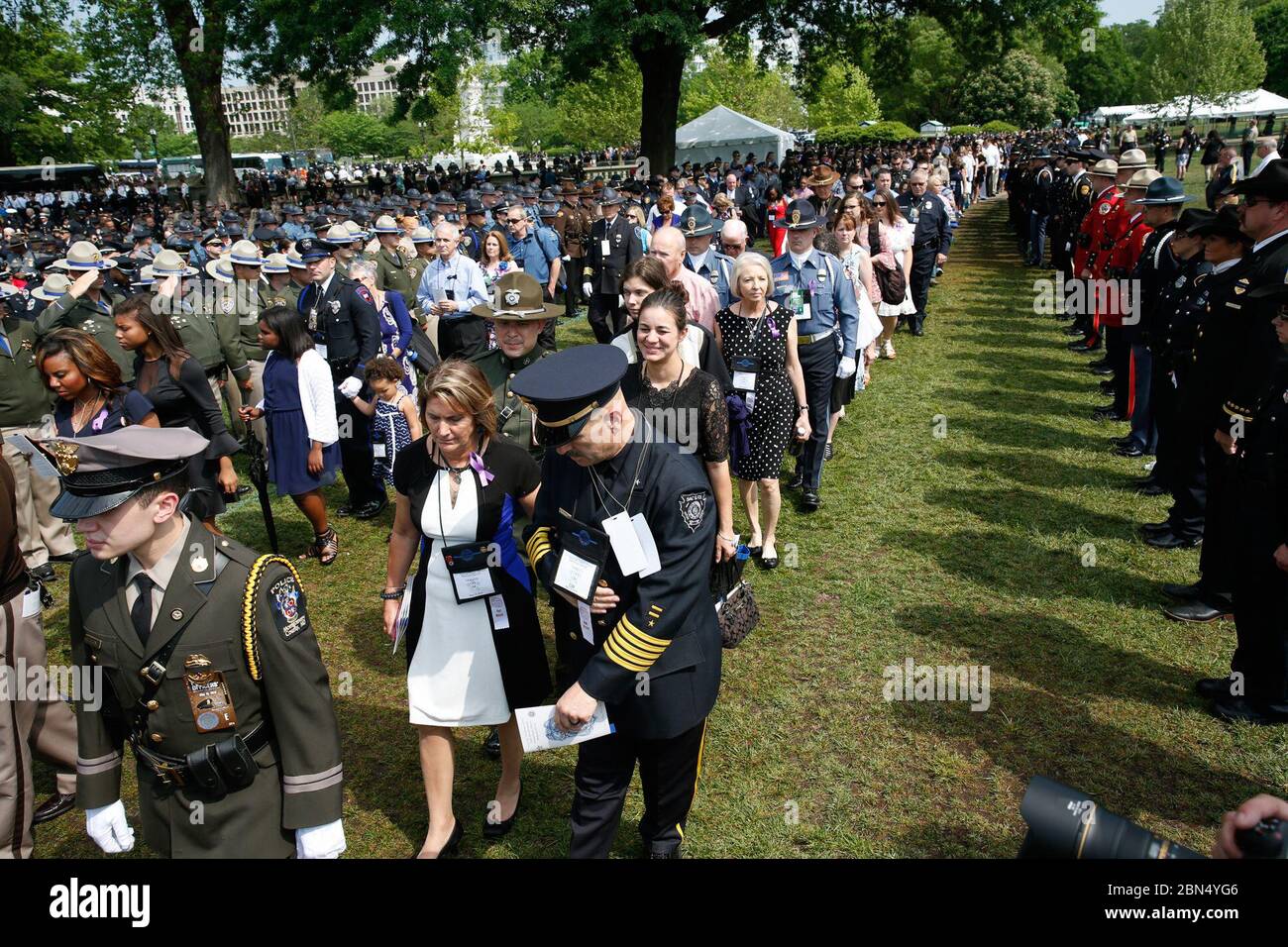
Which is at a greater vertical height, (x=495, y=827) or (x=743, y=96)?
(x=743, y=96)

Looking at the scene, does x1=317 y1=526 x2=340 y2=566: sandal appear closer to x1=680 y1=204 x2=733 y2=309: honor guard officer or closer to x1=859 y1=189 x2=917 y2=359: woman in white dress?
x1=680 y1=204 x2=733 y2=309: honor guard officer

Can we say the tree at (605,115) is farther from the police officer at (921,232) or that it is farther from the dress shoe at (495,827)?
the dress shoe at (495,827)

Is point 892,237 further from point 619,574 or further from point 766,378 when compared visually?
point 619,574

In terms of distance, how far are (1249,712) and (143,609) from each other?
523cm

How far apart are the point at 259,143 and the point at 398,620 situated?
12222cm

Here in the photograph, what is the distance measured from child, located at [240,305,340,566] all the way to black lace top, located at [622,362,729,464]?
2.88 meters

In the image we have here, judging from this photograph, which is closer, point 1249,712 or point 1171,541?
point 1249,712

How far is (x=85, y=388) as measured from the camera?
16.0 ft

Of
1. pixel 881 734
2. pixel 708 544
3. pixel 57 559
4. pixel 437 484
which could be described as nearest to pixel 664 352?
pixel 437 484

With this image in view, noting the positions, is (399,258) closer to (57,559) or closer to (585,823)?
(57,559)

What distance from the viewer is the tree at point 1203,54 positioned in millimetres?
51500

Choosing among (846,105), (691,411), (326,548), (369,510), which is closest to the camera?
(691,411)

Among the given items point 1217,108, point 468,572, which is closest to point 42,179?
point 468,572

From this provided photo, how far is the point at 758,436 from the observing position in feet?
20.3
